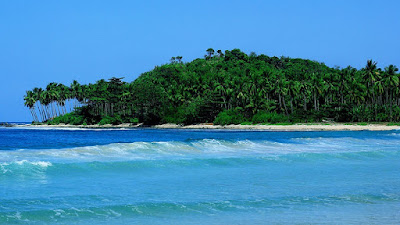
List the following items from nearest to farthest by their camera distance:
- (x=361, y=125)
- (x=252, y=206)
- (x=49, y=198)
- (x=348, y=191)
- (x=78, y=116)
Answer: (x=252, y=206) → (x=49, y=198) → (x=348, y=191) → (x=361, y=125) → (x=78, y=116)

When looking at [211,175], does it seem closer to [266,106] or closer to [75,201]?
[75,201]

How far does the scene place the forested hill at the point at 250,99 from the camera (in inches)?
3568

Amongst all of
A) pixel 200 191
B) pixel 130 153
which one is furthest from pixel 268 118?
pixel 200 191

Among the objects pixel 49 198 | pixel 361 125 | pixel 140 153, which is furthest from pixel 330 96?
pixel 49 198

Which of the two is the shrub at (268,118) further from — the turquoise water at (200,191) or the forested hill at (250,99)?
the turquoise water at (200,191)

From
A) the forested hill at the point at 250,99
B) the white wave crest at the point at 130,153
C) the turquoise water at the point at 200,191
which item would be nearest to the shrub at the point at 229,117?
the forested hill at the point at 250,99

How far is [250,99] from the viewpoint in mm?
99562

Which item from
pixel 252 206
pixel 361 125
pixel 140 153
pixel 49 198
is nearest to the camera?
pixel 252 206

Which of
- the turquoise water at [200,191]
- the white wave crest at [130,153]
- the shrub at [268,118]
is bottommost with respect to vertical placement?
the turquoise water at [200,191]

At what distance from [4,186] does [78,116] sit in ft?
382

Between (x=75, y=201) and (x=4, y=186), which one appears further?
(x=4, y=186)

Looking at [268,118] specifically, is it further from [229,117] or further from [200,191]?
[200,191]

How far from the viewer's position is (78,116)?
5049 inches

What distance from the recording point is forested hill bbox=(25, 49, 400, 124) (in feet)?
297
